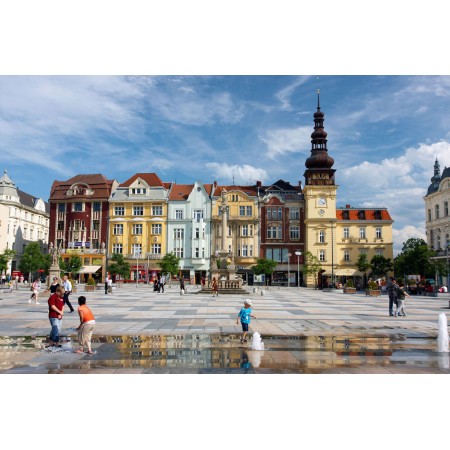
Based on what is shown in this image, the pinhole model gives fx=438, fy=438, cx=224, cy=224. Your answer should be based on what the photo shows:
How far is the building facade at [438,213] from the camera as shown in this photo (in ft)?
206

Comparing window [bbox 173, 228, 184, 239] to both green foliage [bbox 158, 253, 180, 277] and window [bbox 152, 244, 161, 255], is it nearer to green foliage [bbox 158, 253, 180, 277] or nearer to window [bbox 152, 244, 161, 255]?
window [bbox 152, 244, 161, 255]

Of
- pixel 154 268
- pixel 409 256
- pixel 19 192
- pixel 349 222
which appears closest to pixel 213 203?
pixel 154 268

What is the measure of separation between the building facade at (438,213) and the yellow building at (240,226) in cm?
2570

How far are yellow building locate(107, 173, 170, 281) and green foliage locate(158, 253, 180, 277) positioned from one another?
19.5 ft

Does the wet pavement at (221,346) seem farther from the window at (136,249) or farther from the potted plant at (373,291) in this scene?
the window at (136,249)

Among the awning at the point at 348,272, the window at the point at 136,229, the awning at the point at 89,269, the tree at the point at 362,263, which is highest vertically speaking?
the window at the point at 136,229

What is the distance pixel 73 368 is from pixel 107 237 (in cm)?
6107

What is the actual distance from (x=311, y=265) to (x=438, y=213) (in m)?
21.8

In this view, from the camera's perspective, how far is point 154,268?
6644 centimetres

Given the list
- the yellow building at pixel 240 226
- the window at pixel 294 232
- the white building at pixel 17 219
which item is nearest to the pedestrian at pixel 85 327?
the yellow building at pixel 240 226

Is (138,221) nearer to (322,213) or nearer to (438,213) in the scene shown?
(322,213)

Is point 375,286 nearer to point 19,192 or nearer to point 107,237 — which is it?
point 107,237

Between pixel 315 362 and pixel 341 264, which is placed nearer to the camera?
pixel 315 362

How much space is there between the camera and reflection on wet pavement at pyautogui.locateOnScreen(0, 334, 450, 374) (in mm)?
9188
